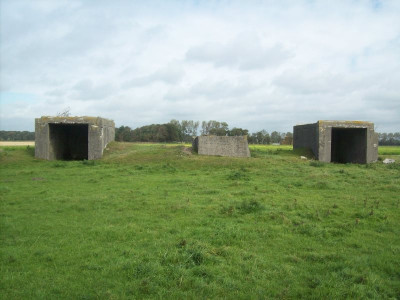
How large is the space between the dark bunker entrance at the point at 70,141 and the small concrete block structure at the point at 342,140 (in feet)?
49.6

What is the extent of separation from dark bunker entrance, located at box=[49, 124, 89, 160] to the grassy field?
10185mm

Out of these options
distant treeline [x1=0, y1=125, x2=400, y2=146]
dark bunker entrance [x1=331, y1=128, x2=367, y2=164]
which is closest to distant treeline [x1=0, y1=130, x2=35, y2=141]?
distant treeline [x1=0, y1=125, x2=400, y2=146]

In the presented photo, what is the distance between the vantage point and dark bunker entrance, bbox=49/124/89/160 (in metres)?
21.7

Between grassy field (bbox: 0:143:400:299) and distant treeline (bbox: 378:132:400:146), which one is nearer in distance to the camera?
grassy field (bbox: 0:143:400:299)

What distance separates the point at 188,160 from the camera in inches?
686

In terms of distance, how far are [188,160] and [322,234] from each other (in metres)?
11.6

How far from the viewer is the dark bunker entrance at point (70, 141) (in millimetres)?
21656

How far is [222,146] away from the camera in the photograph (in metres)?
19.9

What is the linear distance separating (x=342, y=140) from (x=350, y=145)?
1.32 metres

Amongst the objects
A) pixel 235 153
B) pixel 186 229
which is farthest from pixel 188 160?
pixel 186 229

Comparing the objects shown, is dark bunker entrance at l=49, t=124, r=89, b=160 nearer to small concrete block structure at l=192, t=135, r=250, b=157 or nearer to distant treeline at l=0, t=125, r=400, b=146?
small concrete block structure at l=192, t=135, r=250, b=157

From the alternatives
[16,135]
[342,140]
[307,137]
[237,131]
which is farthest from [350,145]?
[16,135]

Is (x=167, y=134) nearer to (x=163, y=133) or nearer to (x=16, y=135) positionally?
(x=163, y=133)

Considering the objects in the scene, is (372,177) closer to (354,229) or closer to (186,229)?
(354,229)
